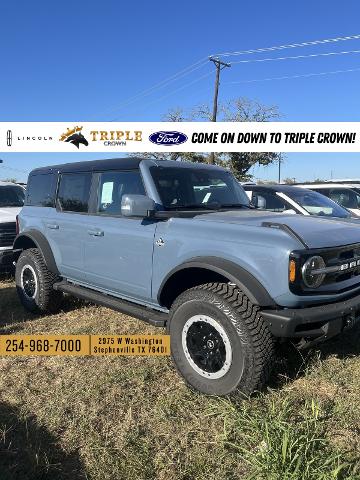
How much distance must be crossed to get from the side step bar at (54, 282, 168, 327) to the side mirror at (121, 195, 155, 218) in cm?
87

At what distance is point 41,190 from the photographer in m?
5.59

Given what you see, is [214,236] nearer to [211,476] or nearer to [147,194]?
[147,194]

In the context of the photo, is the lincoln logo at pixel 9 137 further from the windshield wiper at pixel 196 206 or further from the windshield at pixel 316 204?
the windshield wiper at pixel 196 206

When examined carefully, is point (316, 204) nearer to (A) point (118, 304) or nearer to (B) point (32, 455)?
(A) point (118, 304)

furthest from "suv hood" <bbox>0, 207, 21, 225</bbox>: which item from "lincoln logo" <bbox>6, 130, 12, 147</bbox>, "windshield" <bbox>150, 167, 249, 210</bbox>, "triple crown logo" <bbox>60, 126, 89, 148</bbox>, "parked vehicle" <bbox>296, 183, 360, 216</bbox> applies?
"parked vehicle" <bbox>296, 183, 360, 216</bbox>

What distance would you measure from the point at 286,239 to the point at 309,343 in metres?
0.76

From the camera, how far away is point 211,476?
7.63 feet

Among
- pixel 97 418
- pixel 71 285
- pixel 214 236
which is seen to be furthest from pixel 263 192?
pixel 97 418

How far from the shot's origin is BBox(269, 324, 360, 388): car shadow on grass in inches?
137

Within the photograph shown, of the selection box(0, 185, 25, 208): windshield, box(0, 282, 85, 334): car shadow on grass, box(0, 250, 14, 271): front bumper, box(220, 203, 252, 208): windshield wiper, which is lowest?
box(0, 282, 85, 334): car shadow on grass

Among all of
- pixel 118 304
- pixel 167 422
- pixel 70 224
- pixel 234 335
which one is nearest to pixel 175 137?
Result: pixel 70 224

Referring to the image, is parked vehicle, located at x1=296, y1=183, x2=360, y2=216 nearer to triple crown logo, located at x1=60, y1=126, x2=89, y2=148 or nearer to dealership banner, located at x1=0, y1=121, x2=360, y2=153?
dealership banner, located at x1=0, y1=121, x2=360, y2=153

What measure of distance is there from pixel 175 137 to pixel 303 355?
37.8ft

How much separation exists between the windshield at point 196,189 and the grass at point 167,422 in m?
1.50
